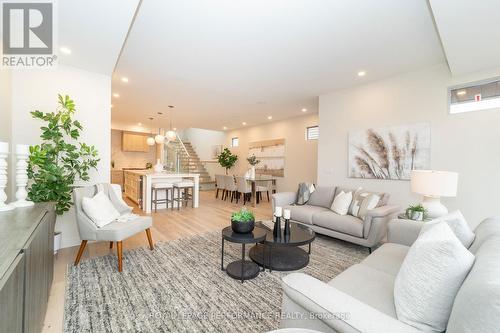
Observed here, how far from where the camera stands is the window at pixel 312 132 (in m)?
6.75

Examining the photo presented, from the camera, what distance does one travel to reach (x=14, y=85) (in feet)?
9.04

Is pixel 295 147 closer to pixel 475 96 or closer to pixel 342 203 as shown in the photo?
pixel 342 203

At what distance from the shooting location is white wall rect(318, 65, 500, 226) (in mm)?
2992

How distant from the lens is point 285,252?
9.66ft

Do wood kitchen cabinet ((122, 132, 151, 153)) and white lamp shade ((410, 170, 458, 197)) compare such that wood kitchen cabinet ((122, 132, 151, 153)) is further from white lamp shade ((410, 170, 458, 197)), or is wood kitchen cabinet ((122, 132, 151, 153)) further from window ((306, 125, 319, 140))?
white lamp shade ((410, 170, 458, 197))

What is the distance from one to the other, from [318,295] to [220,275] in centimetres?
160

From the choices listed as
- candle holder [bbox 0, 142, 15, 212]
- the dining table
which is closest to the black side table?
candle holder [bbox 0, 142, 15, 212]

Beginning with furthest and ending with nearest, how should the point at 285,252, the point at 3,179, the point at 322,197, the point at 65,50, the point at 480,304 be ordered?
1. the point at 322,197
2. the point at 285,252
3. the point at 65,50
4. the point at 3,179
5. the point at 480,304

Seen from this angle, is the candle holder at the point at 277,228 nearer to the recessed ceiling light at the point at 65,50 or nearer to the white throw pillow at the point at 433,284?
the white throw pillow at the point at 433,284

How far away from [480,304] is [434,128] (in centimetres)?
364

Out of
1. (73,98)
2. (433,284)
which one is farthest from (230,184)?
(433,284)

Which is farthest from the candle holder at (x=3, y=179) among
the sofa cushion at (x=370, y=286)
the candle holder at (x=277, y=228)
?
the sofa cushion at (x=370, y=286)

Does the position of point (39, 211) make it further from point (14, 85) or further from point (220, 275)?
point (14, 85)

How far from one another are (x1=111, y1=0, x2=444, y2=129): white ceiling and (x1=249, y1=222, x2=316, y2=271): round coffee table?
2.42m
